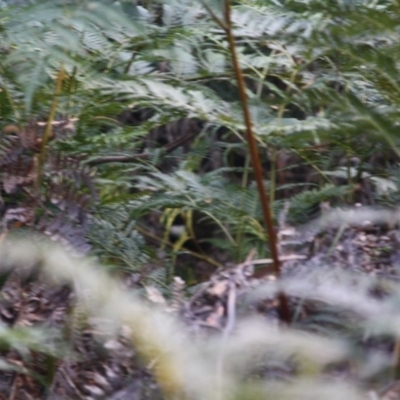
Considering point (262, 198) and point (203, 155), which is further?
point (203, 155)

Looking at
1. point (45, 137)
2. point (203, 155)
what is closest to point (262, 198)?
point (45, 137)

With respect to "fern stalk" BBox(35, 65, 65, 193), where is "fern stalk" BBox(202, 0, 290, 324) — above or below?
above

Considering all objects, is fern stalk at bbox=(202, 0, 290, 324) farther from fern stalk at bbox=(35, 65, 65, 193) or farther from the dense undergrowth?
fern stalk at bbox=(35, 65, 65, 193)

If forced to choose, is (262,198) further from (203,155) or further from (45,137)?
(203,155)

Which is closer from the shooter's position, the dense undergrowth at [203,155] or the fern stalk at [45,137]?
the dense undergrowth at [203,155]

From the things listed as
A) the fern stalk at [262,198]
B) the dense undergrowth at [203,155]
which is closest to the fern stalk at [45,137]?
the dense undergrowth at [203,155]

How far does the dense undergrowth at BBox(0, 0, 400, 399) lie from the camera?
0.70 metres

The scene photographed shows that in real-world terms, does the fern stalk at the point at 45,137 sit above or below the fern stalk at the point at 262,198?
below

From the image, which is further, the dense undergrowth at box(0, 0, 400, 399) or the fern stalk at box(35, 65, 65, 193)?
the fern stalk at box(35, 65, 65, 193)

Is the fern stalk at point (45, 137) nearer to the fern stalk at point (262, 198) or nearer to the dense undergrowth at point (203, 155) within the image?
the dense undergrowth at point (203, 155)

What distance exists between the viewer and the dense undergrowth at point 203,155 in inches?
27.5

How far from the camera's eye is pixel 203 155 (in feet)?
4.20

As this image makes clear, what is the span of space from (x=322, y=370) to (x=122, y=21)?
1.39 ft

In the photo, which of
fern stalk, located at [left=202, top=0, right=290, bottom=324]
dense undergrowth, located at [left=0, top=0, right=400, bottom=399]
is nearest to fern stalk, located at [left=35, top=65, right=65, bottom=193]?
dense undergrowth, located at [left=0, top=0, right=400, bottom=399]
